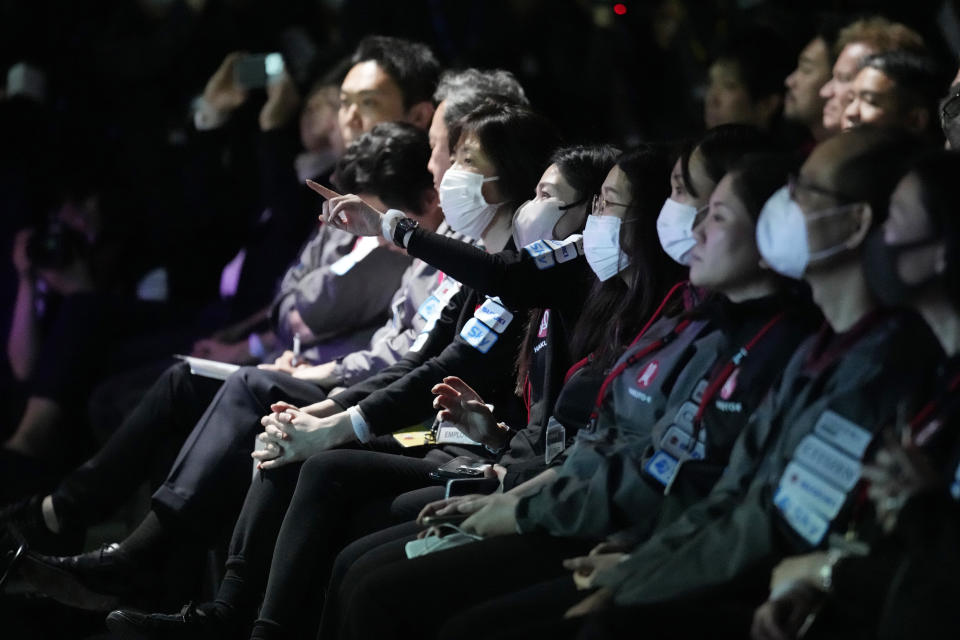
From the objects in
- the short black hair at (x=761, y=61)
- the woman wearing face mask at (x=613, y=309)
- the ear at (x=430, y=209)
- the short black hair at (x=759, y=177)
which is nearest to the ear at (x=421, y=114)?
the ear at (x=430, y=209)

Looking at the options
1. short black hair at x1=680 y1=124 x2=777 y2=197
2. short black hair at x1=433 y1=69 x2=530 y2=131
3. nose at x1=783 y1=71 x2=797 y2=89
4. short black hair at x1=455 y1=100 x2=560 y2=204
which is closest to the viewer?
short black hair at x1=680 y1=124 x2=777 y2=197

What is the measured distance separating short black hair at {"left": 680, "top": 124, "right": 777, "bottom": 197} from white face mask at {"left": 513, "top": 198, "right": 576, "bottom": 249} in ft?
1.96

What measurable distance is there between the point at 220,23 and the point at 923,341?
5.08 m

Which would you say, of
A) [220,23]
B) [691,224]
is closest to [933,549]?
[691,224]

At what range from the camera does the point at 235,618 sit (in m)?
3.36

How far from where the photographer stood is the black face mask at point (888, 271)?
207 centimetres

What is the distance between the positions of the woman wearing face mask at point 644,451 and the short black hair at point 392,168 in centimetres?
172

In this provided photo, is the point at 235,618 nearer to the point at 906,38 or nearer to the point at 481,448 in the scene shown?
the point at 481,448

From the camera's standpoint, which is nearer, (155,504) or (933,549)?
(933,549)

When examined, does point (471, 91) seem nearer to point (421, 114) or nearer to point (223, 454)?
point (421, 114)

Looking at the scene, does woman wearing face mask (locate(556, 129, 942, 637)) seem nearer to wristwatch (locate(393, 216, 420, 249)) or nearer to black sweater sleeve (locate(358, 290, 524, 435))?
wristwatch (locate(393, 216, 420, 249))

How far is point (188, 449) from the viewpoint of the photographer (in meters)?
3.88

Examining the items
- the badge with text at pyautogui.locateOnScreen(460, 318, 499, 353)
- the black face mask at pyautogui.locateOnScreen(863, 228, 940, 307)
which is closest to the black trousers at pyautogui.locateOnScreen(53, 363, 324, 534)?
the badge with text at pyautogui.locateOnScreen(460, 318, 499, 353)

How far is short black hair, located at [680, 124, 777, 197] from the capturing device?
2770 mm
